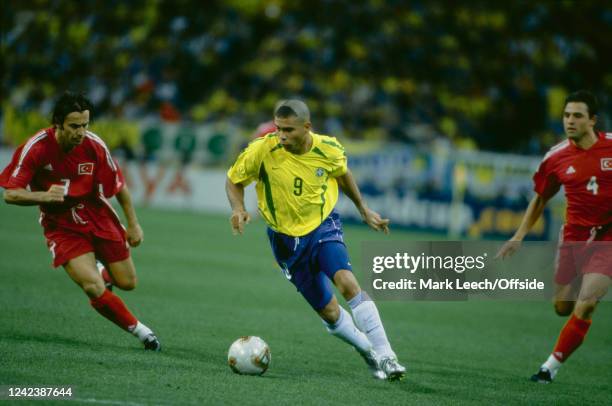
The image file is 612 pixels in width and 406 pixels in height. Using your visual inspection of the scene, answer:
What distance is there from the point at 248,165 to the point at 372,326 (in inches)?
61.1

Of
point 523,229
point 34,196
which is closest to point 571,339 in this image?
point 523,229

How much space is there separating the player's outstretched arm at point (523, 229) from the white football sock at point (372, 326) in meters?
1.59

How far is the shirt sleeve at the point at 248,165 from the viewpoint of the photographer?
23.4 feet

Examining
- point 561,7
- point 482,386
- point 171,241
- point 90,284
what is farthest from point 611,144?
point 561,7

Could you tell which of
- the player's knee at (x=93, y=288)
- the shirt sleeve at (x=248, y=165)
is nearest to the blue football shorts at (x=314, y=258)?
the shirt sleeve at (x=248, y=165)

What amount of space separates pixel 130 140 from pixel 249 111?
3592 mm

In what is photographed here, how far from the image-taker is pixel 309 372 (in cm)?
722

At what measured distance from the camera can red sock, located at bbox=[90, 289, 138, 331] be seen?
7.36 metres

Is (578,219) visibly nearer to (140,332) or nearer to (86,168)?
(140,332)

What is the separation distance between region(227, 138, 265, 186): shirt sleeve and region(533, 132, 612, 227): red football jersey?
2704 mm

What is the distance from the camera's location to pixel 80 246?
24.5 feet

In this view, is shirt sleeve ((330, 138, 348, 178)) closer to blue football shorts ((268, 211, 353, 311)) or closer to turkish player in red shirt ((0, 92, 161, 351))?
blue football shorts ((268, 211, 353, 311))

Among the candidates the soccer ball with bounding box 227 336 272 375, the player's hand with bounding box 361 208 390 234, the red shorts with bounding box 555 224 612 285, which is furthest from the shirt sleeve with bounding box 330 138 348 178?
the red shorts with bounding box 555 224 612 285

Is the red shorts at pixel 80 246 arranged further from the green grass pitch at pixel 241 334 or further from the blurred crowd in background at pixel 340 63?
the blurred crowd in background at pixel 340 63
